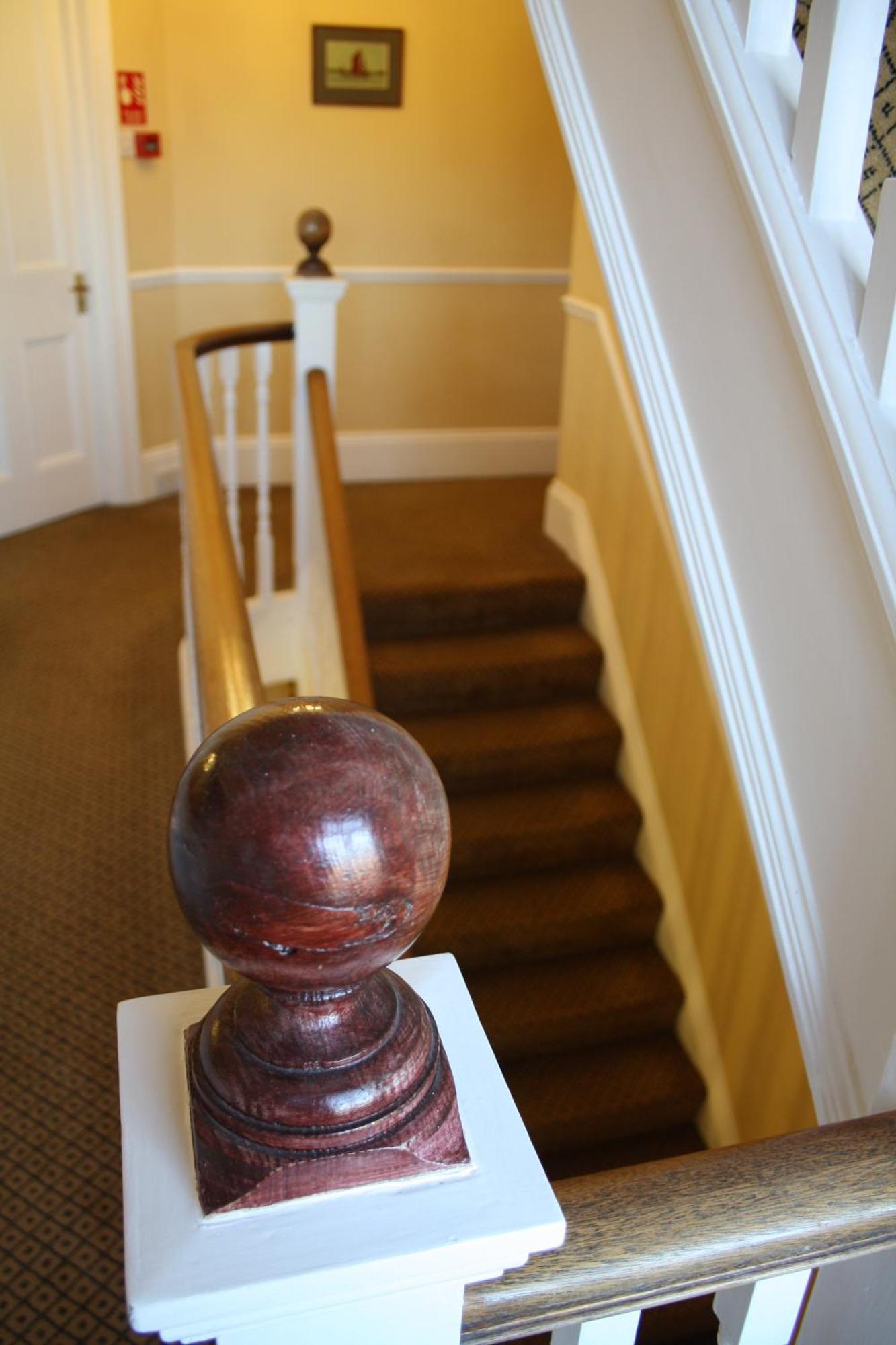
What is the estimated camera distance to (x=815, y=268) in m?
0.95

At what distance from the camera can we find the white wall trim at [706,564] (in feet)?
3.37

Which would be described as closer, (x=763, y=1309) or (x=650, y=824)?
(x=763, y=1309)

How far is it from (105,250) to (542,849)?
10.2 ft

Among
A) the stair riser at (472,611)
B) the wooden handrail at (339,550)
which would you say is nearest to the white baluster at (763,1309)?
the wooden handrail at (339,550)

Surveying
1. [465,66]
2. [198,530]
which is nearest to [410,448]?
[465,66]

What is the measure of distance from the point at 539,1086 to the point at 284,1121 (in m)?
2.61

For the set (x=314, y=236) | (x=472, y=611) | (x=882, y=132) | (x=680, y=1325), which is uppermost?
(x=882, y=132)

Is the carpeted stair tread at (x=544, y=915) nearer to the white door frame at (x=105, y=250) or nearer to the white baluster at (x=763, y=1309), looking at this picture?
the white baluster at (x=763, y=1309)

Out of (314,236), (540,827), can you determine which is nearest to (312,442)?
(314,236)

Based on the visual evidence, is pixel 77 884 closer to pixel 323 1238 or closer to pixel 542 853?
A: pixel 542 853

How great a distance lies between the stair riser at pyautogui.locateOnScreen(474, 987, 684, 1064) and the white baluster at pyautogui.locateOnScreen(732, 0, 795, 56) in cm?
236

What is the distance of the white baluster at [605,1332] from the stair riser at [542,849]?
235 centimetres

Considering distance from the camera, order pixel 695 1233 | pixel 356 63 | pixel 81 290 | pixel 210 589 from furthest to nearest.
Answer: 1. pixel 81 290
2. pixel 356 63
3. pixel 210 589
4. pixel 695 1233

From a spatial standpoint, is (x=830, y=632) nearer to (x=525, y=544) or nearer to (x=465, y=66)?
(x=525, y=544)
